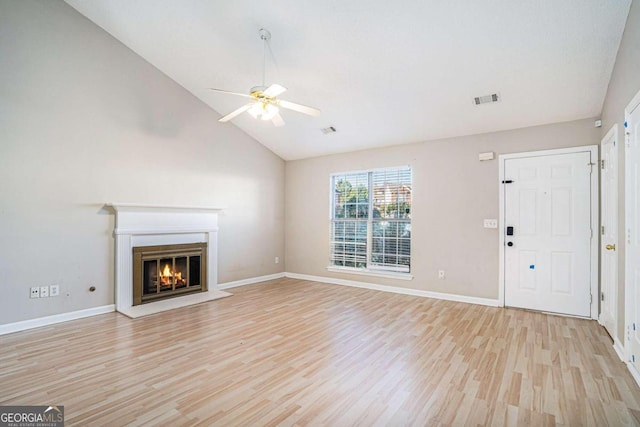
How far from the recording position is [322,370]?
2.65 meters

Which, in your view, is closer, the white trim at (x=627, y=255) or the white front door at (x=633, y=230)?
the white front door at (x=633, y=230)

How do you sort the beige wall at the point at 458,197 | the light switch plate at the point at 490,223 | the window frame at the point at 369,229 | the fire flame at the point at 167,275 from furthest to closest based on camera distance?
the window frame at the point at 369,229
the fire flame at the point at 167,275
the light switch plate at the point at 490,223
the beige wall at the point at 458,197

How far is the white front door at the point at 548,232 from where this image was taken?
4.02 m

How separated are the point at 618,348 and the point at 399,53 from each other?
366 cm

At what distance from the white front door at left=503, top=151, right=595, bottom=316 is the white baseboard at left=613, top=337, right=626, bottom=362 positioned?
3.43ft

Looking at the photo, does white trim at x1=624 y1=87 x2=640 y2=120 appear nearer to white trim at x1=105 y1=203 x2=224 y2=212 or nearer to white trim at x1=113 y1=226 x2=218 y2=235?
white trim at x1=105 y1=203 x2=224 y2=212

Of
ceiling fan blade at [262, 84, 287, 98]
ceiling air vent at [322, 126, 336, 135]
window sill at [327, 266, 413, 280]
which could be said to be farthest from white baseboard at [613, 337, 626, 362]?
ceiling air vent at [322, 126, 336, 135]

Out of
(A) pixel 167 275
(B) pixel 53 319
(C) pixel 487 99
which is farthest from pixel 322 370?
(C) pixel 487 99

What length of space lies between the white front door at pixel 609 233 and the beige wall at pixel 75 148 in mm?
5462

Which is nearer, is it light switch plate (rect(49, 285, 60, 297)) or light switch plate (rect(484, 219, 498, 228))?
light switch plate (rect(49, 285, 60, 297))

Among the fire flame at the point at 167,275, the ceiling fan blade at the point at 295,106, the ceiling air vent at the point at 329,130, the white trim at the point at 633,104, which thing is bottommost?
the fire flame at the point at 167,275

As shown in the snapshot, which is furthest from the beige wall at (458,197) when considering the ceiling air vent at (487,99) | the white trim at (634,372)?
the white trim at (634,372)

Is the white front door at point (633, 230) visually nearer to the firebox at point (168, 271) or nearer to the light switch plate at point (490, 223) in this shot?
the light switch plate at point (490, 223)

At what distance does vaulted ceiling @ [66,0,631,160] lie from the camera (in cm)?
296
